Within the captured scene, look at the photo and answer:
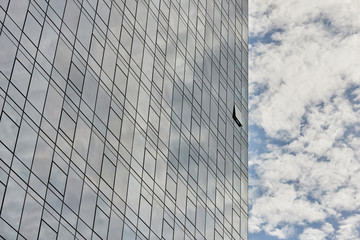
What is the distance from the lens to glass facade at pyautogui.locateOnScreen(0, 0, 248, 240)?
37.7m

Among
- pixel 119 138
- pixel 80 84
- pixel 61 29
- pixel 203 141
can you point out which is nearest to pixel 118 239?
pixel 119 138

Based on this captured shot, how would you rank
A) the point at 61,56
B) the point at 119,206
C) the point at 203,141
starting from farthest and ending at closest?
the point at 203,141
the point at 119,206
the point at 61,56

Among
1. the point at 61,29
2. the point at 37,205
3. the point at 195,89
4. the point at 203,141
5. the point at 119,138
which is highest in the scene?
the point at 195,89

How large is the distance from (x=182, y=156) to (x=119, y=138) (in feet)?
32.3

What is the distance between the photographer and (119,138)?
46.8m

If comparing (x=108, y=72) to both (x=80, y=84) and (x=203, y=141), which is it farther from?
(x=203, y=141)

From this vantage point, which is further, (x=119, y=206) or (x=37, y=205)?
(x=119, y=206)

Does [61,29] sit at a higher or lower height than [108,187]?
higher

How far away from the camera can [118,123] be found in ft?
154

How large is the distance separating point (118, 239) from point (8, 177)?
11111mm

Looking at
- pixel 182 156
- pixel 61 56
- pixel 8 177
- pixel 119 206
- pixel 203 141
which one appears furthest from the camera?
pixel 203 141

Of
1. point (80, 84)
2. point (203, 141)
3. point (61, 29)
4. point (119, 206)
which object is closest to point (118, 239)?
point (119, 206)

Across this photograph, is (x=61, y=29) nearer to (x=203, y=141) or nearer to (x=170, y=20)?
(x=170, y=20)

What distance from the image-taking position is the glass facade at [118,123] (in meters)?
37.7
